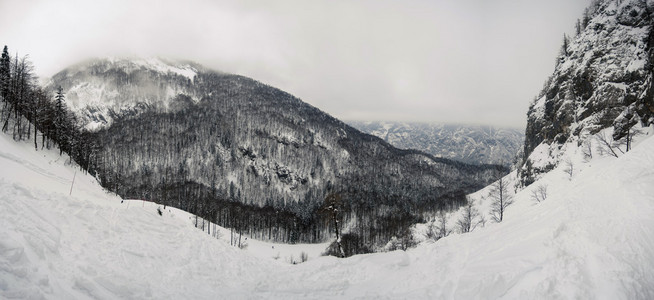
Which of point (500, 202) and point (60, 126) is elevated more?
point (60, 126)

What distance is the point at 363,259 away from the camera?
20.8 m

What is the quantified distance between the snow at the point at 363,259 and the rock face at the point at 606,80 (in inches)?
1595

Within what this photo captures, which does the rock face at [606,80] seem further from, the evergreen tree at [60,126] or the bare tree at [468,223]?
the evergreen tree at [60,126]

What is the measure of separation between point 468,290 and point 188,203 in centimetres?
14519

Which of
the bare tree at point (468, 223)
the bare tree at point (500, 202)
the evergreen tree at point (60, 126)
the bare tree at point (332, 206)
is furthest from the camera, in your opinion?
the evergreen tree at point (60, 126)

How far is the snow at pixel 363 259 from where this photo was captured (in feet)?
31.2

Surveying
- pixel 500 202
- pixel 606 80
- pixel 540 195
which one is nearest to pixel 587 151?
pixel 606 80

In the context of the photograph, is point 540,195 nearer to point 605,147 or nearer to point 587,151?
point 605,147

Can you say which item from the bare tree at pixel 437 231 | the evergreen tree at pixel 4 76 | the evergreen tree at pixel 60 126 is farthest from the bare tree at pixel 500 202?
the evergreen tree at pixel 4 76

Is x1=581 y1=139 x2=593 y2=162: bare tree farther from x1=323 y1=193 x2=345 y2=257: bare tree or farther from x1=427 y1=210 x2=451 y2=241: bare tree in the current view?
x1=323 y1=193 x2=345 y2=257: bare tree

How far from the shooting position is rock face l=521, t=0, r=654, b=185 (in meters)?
47.0

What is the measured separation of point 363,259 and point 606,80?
229 feet

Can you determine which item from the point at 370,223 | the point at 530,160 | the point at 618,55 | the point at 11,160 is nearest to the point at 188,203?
the point at 370,223

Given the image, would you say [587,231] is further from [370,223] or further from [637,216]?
[370,223]
